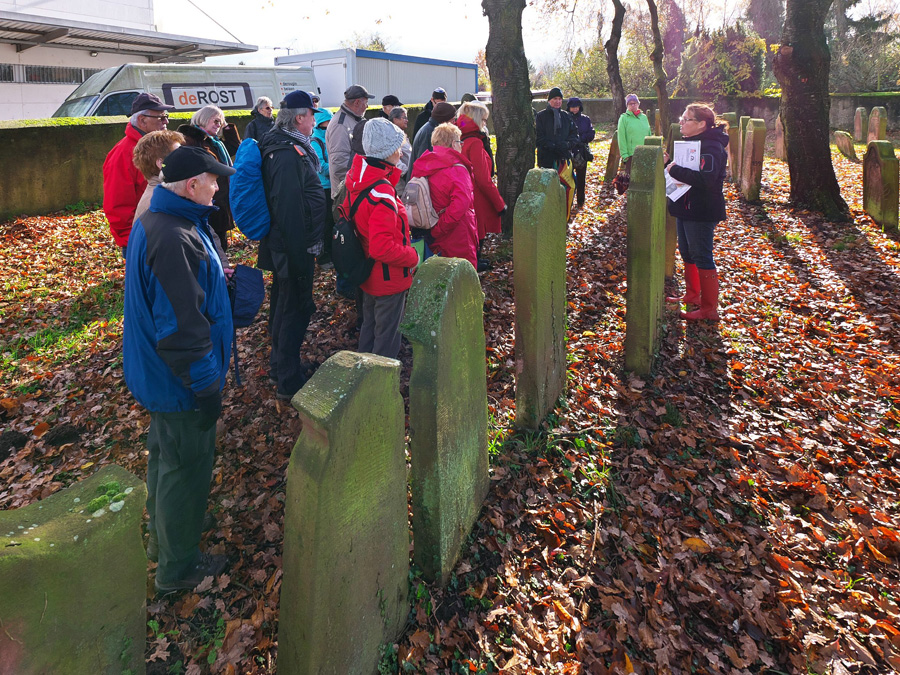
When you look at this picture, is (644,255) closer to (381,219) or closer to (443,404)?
(381,219)

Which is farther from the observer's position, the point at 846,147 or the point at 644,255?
the point at 846,147

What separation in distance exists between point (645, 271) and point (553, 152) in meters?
4.46

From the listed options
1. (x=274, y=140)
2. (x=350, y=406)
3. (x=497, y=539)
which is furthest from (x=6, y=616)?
(x=274, y=140)

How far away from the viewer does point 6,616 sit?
1332 millimetres

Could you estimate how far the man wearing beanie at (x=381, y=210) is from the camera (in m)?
4.11

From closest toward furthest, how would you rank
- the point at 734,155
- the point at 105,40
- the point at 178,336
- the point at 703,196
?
the point at 178,336, the point at 703,196, the point at 734,155, the point at 105,40

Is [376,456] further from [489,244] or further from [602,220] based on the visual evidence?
[602,220]

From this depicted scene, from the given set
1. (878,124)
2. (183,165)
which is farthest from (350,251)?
(878,124)

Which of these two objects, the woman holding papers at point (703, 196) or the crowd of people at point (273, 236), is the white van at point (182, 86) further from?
the woman holding papers at point (703, 196)

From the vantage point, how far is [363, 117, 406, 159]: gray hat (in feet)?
13.4

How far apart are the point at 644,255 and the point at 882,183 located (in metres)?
6.02

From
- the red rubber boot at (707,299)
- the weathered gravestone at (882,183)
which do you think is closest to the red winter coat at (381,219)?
the red rubber boot at (707,299)

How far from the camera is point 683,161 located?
228 inches

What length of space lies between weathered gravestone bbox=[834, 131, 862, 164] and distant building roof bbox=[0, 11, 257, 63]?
24.1m
